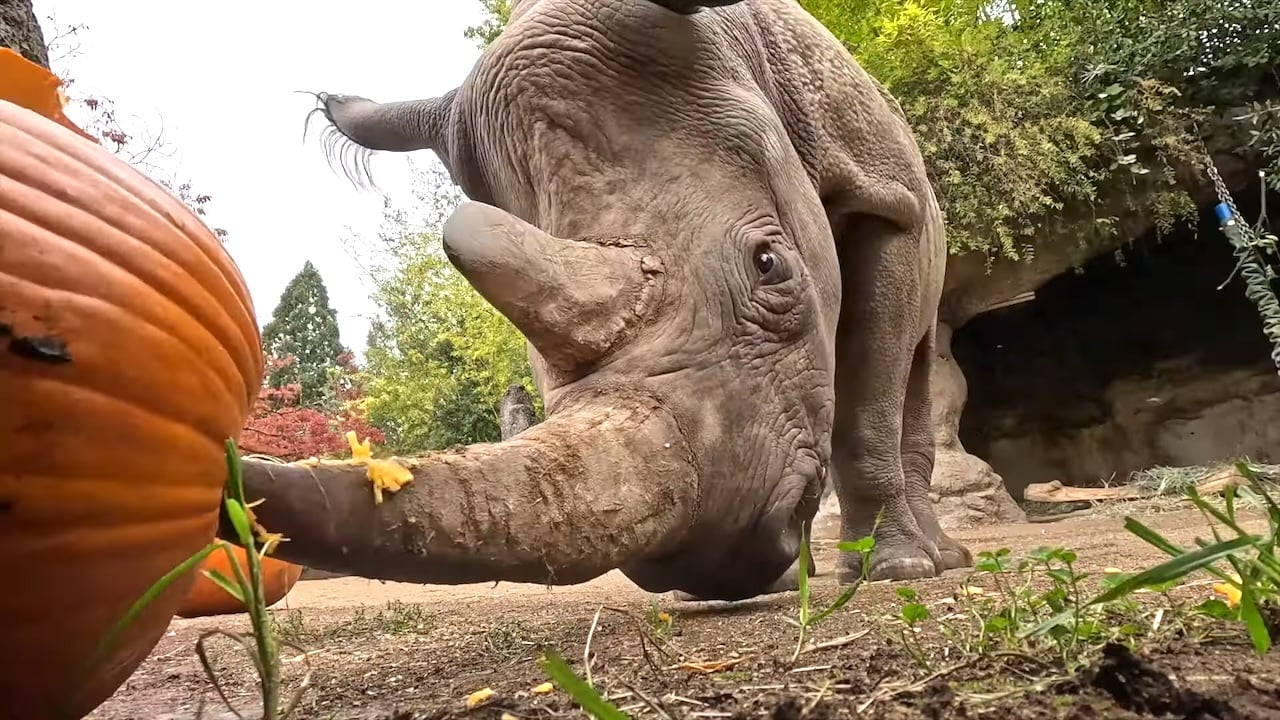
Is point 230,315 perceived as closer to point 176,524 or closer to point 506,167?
point 176,524

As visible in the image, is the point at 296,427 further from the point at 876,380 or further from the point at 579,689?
the point at 579,689

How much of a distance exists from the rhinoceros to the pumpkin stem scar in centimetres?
32

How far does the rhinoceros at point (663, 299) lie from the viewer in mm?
1655

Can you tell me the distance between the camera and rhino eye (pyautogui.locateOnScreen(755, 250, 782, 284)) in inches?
106

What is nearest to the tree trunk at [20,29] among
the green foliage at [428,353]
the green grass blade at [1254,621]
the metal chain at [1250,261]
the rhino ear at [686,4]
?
the rhino ear at [686,4]

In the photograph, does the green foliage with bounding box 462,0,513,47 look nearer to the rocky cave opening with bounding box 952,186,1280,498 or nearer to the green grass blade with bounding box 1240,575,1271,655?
the rocky cave opening with bounding box 952,186,1280,498

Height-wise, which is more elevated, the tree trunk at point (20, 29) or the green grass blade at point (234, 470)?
the tree trunk at point (20, 29)

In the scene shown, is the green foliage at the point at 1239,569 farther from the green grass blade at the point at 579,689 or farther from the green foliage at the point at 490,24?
the green foliage at the point at 490,24

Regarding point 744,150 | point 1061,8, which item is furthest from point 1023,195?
point 744,150

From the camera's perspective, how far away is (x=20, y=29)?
8.90 feet

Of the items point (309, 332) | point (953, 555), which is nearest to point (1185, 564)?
point (953, 555)

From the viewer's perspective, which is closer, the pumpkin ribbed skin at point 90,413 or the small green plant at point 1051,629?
the pumpkin ribbed skin at point 90,413

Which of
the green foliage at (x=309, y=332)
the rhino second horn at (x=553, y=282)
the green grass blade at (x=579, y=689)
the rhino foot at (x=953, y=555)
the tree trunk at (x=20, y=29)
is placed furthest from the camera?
the green foliage at (x=309, y=332)

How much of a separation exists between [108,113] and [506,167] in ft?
21.7
